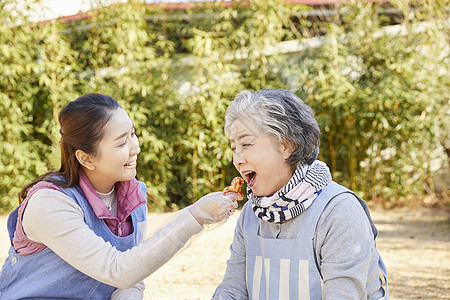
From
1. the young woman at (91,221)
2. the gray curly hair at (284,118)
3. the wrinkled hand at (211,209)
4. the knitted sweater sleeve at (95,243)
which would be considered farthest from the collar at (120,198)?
the gray curly hair at (284,118)

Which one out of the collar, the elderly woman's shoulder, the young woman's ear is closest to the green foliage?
the collar

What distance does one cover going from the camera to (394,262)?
182 inches

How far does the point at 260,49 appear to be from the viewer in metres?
6.95

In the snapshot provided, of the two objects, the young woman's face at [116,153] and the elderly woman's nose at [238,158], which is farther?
the young woman's face at [116,153]

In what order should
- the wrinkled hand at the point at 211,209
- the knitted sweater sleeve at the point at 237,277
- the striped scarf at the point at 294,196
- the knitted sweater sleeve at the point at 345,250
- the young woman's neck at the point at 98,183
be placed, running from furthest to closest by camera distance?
the young woman's neck at the point at 98,183, the knitted sweater sleeve at the point at 237,277, the wrinkled hand at the point at 211,209, the striped scarf at the point at 294,196, the knitted sweater sleeve at the point at 345,250

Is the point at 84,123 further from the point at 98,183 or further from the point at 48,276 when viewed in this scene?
the point at 48,276

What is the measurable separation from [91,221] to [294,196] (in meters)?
0.80

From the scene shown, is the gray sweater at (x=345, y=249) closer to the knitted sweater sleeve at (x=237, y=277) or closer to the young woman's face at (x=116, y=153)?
the knitted sweater sleeve at (x=237, y=277)

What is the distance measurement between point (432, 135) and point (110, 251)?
588cm

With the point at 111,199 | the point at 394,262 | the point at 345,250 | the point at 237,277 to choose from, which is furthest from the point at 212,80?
the point at 345,250

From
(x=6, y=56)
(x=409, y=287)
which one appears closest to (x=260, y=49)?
(x=6, y=56)

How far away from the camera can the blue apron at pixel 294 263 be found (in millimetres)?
1787

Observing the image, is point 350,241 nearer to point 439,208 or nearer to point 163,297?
point 163,297

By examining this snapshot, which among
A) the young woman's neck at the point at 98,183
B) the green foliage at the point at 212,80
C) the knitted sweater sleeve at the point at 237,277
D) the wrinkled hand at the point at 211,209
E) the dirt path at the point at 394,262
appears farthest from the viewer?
the green foliage at the point at 212,80
